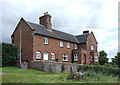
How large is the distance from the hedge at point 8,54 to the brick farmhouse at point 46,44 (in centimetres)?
280

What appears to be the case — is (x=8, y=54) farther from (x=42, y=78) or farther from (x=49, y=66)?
(x=42, y=78)

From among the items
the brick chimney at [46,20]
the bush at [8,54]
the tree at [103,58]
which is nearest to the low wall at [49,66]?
the bush at [8,54]

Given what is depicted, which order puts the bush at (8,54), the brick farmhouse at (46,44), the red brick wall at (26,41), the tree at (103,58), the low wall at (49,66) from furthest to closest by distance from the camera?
the tree at (103,58), the brick farmhouse at (46,44), the red brick wall at (26,41), the bush at (8,54), the low wall at (49,66)

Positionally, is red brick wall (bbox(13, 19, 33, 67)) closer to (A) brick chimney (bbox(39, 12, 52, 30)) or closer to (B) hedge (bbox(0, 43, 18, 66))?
(B) hedge (bbox(0, 43, 18, 66))

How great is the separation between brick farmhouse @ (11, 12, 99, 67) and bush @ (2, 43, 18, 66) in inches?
110

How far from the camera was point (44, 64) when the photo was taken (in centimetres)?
2130

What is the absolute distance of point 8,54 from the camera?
23.3 metres

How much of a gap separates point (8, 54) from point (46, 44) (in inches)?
302

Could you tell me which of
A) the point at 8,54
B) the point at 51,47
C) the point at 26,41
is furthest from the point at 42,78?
the point at 51,47

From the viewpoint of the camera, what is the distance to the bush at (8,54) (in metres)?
22.6

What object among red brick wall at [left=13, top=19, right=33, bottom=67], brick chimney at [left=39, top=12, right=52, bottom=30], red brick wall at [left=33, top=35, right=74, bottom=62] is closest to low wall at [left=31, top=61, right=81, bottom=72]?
red brick wall at [left=33, top=35, right=74, bottom=62]

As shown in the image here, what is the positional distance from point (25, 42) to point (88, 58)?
17743mm

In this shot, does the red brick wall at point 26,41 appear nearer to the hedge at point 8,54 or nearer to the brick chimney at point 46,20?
the hedge at point 8,54

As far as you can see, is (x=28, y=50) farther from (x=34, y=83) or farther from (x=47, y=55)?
(x=34, y=83)
